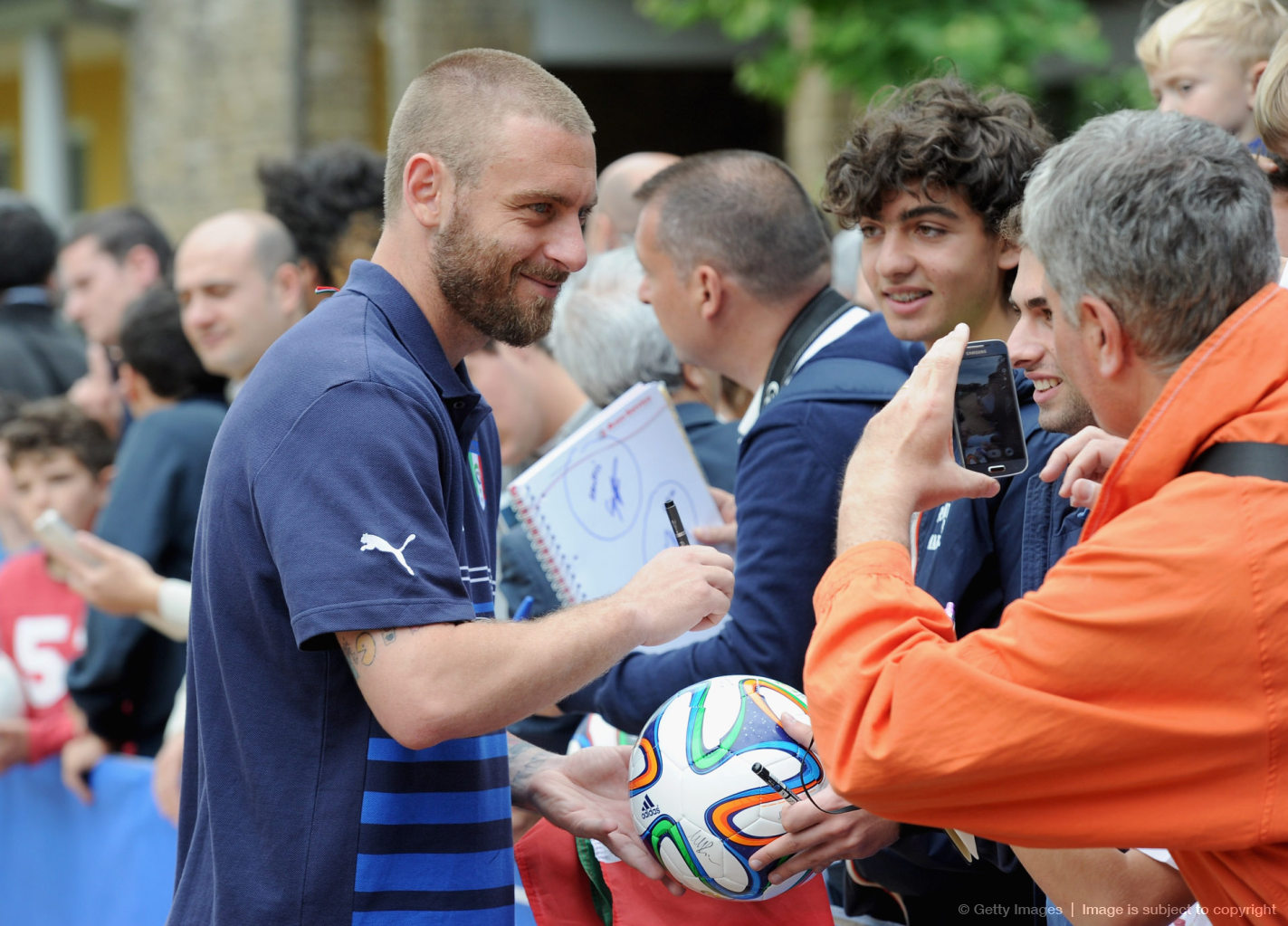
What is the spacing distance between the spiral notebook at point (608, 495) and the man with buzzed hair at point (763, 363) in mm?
206

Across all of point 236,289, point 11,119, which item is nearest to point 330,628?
point 236,289

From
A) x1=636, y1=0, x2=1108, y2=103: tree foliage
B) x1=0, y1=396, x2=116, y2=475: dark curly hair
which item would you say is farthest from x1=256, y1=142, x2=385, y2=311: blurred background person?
x1=636, y1=0, x2=1108, y2=103: tree foliage

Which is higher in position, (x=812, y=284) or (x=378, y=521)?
(x=812, y=284)

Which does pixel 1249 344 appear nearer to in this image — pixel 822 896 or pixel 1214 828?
pixel 1214 828

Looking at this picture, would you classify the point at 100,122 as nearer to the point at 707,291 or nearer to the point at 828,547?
the point at 707,291

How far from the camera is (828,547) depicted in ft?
9.45

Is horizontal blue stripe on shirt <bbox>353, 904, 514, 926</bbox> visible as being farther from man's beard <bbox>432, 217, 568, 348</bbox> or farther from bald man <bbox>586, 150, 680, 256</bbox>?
bald man <bbox>586, 150, 680, 256</bbox>

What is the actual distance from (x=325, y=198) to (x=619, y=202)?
1.26 meters

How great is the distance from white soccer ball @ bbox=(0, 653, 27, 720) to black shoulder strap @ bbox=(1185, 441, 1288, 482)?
440 centimetres

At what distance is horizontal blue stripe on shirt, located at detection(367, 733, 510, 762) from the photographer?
2.17 metres

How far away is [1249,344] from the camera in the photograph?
1.71 meters

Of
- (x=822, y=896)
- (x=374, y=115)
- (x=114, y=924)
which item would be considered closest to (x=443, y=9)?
(x=374, y=115)

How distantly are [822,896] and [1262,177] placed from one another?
1553 mm

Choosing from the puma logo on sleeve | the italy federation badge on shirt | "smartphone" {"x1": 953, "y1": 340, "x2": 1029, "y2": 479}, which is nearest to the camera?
the puma logo on sleeve
